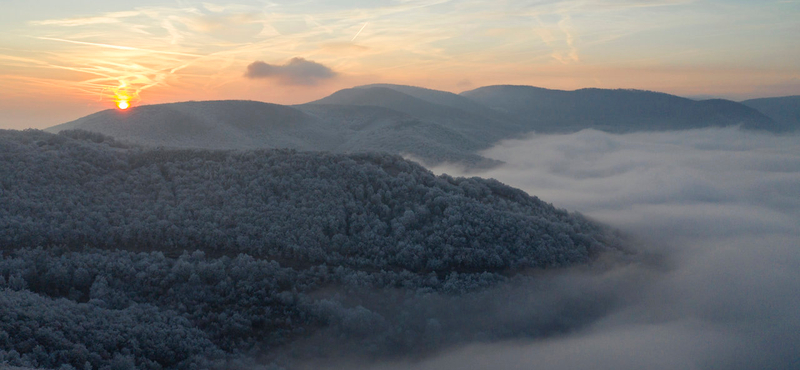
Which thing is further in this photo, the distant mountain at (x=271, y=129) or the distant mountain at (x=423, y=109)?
the distant mountain at (x=423, y=109)

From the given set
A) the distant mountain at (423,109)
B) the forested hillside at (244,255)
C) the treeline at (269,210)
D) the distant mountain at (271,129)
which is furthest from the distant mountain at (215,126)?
the distant mountain at (423,109)

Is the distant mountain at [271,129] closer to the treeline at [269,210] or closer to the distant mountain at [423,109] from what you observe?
the distant mountain at [423,109]

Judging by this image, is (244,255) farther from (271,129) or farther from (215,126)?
(271,129)

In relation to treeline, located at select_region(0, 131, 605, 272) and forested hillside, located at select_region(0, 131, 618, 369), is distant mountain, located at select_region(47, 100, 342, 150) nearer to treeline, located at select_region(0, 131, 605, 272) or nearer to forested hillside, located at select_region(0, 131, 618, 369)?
treeline, located at select_region(0, 131, 605, 272)

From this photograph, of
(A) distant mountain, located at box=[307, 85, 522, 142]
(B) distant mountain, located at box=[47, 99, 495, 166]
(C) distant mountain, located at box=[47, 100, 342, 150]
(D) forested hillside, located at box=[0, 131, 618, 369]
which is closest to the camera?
(D) forested hillside, located at box=[0, 131, 618, 369]

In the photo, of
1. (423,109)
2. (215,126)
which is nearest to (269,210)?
(215,126)

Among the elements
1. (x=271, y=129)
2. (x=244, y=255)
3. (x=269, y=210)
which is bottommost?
(x=244, y=255)

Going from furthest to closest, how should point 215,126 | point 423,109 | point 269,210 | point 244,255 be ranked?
point 423,109
point 215,126
point 269,210
point 244,255

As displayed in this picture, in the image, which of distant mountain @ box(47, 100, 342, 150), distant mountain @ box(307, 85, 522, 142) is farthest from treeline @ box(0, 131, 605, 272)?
distant mountain @ box(307, 85, 522, 142)

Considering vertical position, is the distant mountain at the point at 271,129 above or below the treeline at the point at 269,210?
above
